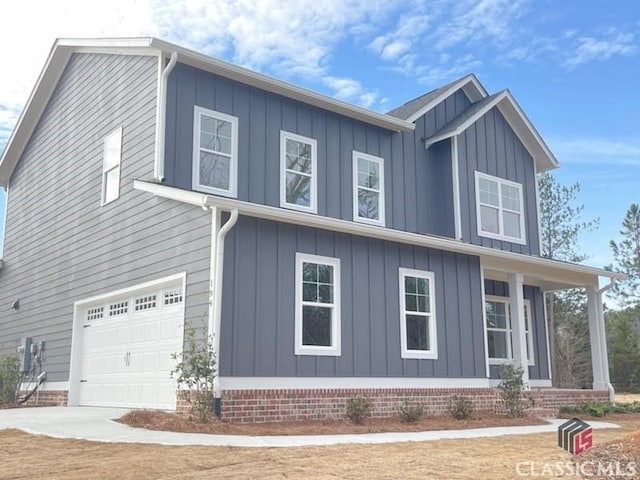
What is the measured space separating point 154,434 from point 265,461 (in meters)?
2.36

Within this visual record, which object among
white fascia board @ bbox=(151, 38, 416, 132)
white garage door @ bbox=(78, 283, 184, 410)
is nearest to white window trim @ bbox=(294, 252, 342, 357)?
white garage door @ bbox=(78, 283, 184, 410)

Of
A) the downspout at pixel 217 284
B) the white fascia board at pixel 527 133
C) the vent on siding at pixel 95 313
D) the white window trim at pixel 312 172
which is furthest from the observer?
the white fascia board at pixel 527 133

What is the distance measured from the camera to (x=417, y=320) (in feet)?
42.5

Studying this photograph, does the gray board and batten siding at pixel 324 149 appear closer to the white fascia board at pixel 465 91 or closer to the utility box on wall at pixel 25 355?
the white fascia board at pixel 465 91

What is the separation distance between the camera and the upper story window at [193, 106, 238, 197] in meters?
12.5

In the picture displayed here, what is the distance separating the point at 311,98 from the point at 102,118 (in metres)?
4.77

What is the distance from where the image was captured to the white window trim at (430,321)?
12.5 m

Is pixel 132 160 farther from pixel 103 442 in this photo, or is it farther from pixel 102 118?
pixel 103 442

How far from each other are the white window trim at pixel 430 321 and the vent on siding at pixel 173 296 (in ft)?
13.5

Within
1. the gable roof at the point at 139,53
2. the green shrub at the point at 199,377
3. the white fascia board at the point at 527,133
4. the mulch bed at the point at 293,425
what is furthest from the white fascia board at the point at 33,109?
the white fascia board at the point at 527,133

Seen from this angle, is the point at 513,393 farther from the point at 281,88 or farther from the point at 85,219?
the point at 85,219

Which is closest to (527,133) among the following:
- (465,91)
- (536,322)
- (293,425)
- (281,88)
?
(465,91)

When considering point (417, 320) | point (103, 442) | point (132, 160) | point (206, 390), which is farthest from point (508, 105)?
point (103, 442)

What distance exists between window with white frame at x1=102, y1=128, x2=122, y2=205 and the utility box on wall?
14.3 feet
